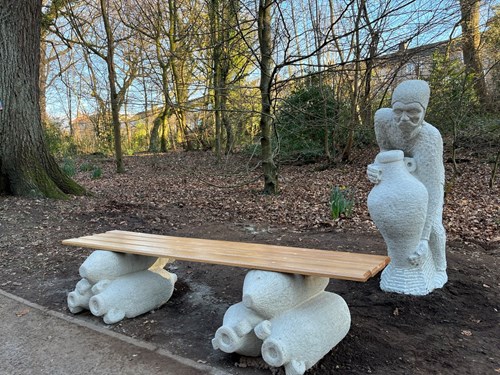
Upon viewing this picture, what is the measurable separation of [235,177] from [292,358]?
9154mm

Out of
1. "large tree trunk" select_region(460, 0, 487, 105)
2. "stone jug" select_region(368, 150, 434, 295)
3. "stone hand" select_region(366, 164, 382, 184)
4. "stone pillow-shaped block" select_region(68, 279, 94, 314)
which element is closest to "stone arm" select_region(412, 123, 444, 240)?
"stone jug" select_region(368, 150, 434, 295)

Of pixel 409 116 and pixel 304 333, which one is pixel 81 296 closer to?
pixel 304 333

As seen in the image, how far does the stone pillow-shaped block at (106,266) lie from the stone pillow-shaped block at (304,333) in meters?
1.58

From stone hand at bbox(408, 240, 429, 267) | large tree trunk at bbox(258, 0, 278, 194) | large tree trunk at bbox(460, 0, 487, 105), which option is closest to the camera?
stone hand at bbox(408, 240, 429, 267)

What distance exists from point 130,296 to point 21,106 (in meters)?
5.43

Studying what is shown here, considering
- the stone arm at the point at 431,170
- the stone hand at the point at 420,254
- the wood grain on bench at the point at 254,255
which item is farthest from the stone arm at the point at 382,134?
the wood grain on bench at the point at 254,255

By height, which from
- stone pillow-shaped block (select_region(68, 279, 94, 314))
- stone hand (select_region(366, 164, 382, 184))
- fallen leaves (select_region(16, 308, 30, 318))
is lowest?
fallen leaves (select_region(16, 308, 30, 318))

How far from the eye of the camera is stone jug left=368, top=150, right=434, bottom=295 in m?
3.05

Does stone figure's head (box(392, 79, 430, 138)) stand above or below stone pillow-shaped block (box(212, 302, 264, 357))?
above

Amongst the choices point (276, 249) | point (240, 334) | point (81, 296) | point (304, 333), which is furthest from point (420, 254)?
point (81, 296)

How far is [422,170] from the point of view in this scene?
10.7ft

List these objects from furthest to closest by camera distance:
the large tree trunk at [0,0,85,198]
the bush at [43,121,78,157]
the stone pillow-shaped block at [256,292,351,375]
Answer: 1. the bush at [43,121,78,157]
2. the large tree trunk at [0,0,85,198]
3. the stone pillow-shaped block at [256,292,351,375]

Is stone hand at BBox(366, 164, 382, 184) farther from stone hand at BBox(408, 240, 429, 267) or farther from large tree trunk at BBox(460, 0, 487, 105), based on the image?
large tree trunk at BBox(460, 0, 487, 105)

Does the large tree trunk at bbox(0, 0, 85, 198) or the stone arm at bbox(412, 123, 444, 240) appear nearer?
the stone arm at bbox(412, 123, 444, 240)
